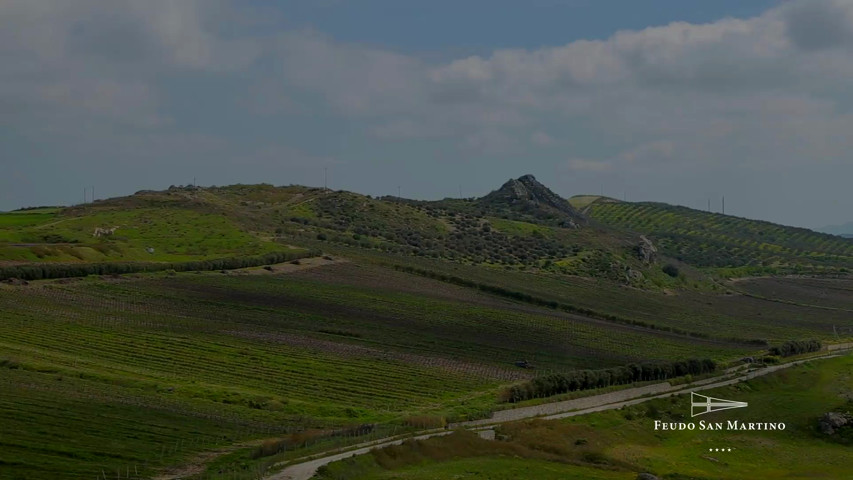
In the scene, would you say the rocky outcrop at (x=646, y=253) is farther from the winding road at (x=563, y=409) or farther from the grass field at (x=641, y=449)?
the grass field at (x=641, y=449)

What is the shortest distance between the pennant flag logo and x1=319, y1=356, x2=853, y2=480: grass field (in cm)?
65

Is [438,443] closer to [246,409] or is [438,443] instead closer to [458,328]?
[246,409]

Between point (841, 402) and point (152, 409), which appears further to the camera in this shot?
point (841, 402)

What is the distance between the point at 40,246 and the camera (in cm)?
10894

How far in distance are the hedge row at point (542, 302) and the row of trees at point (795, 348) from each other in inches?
201

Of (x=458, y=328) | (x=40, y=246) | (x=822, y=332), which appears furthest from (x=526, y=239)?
(x=40, y=246)

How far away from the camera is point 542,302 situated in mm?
122688

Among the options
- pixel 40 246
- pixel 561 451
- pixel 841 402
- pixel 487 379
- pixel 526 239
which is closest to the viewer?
pixel 561 451

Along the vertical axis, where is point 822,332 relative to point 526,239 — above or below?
below

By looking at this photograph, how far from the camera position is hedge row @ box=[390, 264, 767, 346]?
114812mm

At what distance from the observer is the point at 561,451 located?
53.9 meters

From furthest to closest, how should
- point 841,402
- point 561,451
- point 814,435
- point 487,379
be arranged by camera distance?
point 487,379
point 841,402
point 814,435
point 561,451

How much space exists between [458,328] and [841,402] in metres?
40.9

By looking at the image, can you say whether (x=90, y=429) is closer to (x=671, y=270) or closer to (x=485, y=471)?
(x=485, y=471)
